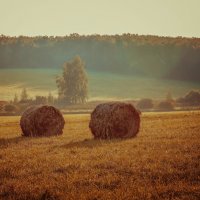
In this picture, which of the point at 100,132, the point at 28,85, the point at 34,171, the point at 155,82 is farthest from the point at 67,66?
the point at 34,171

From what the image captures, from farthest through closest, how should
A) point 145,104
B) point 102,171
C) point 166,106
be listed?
point 145,104
point 166,106
point 102,171

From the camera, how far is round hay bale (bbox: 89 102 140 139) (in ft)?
57.7

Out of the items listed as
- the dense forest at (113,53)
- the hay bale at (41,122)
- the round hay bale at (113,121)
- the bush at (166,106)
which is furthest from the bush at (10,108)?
the dense forest at (113,53)

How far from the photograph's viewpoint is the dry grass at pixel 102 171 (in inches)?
328

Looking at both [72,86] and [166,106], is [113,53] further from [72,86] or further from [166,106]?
[166,106]

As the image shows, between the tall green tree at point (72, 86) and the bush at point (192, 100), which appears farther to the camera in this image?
the tall green tree at point (72, 86)

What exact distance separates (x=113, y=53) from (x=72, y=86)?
27.2 metres

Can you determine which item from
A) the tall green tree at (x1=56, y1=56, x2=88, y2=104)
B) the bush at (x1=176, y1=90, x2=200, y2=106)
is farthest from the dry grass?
the tall green tree at (x1=56, y1=56, x2=88, y2=104)

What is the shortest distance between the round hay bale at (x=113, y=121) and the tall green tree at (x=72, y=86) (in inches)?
2167

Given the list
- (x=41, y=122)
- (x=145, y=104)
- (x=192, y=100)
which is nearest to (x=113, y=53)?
(x=192, y=100)

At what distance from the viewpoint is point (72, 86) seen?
76.1 metres

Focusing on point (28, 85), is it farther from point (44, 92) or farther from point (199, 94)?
point (199, 94)

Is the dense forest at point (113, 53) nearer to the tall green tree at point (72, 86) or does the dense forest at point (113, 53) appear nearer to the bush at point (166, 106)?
the tall green tree at point (72, 86)

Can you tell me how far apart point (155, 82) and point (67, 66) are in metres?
21.3
